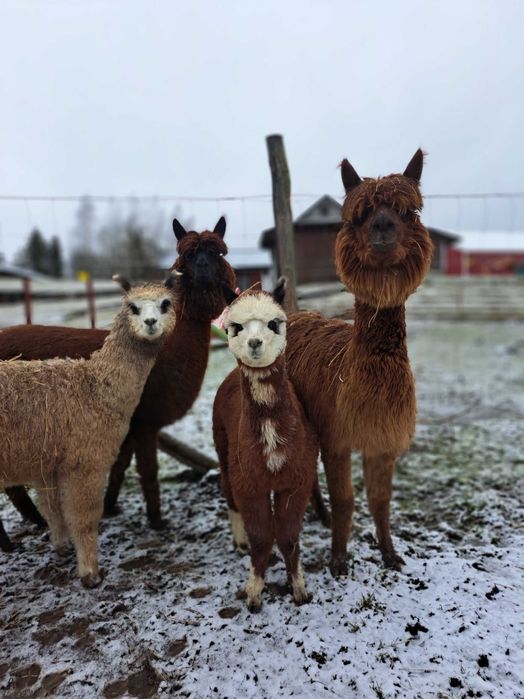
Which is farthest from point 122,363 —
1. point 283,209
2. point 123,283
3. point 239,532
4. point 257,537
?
point 283,209

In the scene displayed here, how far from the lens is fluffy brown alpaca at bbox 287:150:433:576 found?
8.29 feet

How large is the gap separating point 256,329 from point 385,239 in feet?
2.68

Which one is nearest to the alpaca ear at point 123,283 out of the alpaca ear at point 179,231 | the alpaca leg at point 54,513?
the alpaca ear at point 179,231

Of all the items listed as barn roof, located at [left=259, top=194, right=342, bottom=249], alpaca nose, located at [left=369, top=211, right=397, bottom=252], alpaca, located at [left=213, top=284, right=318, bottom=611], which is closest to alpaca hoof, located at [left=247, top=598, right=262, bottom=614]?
alpaca, located at [left=213, top=284, right=318, bottom=611]

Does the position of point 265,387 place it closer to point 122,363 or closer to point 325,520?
point 122,363

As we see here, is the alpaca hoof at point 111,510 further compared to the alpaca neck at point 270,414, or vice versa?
the alpaca hoof at point 111,510

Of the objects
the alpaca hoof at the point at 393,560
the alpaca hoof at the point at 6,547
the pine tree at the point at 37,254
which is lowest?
the alpaca hoof at the point at 393,560

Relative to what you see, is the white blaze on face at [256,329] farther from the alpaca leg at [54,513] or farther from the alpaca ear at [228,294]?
the alpaca leg at [54,513]

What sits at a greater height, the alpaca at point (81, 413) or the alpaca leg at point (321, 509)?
the alpaca at point (81, 413)

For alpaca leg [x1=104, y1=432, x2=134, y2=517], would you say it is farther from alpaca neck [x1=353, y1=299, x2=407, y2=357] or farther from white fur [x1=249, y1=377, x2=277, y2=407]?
alpaca neck [x1=353, y1=299, x2=407, y2=357]

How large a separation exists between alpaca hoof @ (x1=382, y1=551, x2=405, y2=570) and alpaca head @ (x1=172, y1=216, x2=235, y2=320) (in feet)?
6.68

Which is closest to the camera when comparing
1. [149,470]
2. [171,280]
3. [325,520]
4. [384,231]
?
[384,231]

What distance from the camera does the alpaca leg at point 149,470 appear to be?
3592 mm

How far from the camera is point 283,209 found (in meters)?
4.27
